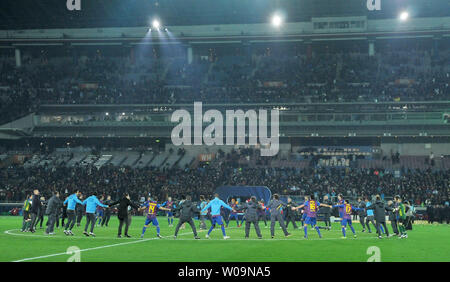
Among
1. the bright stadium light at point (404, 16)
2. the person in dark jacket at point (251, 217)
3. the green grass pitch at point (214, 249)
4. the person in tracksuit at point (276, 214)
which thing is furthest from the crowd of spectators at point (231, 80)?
the green grass pitch at point (214, 249)

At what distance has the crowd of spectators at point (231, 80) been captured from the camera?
74.9 m

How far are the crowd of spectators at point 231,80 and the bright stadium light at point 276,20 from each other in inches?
201

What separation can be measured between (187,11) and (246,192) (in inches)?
1620

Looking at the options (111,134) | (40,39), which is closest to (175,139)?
(111,134)

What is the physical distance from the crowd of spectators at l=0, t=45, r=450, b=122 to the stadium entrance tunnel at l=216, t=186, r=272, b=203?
97.6ft

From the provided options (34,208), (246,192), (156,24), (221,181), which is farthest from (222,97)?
(34,208)

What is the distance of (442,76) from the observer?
74375 mm

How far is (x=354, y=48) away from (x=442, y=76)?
14.9 m

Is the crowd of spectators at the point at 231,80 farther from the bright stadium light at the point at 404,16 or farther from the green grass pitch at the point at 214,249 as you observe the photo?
the green grass pitch at the point at 214,249

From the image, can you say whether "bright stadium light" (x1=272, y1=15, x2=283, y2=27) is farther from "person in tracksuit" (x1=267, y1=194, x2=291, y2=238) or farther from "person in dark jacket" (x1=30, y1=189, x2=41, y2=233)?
"person in dark jacket" (x1=30, y1=189, x2=41, y2=233)

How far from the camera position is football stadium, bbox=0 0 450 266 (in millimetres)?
63125

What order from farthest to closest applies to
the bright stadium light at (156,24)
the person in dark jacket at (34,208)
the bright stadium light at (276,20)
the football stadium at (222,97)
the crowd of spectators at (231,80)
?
1. the bright stadium light at (156,24)
2. the bright stadium light at (276,20)
3. the crowd of spectators at (231,80)
4. the football stadium at (222,97)
5. the person in dark jacket at (34,208)

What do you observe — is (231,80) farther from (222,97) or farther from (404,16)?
(404,16)
